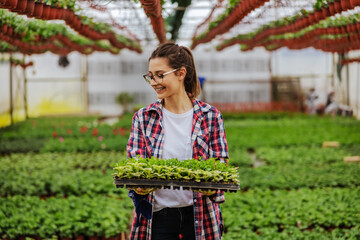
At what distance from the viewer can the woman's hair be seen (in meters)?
2.22

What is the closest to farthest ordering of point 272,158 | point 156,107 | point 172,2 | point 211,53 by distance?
point 156,107 < point 172,2 < point 272,158 < point 211,53

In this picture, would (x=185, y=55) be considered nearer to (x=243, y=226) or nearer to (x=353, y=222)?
(x=243, y=226)

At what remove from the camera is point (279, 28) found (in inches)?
311

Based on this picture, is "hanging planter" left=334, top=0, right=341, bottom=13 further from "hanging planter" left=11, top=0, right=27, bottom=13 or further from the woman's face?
"hanging planter" left=11, top=0, right=27, bottom=13

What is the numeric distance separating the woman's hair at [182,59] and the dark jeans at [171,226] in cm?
68

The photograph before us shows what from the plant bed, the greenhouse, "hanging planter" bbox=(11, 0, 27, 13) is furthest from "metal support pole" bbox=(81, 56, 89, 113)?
the plant bed

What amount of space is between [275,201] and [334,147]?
509 centimetres

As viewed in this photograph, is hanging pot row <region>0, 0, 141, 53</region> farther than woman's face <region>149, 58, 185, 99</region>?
Yes

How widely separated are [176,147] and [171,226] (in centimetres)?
43

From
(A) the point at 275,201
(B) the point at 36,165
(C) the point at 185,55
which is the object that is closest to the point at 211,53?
(B) the point at 36,165

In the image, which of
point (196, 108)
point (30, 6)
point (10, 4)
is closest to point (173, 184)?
point (196, 108)

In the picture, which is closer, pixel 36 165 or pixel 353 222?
pixel 353 222

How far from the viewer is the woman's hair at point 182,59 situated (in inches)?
87.5

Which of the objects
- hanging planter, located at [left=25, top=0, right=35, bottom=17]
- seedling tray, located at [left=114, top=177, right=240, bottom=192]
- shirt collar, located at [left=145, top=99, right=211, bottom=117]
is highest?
hanging planter, located at [left=25, top=0, right=35, bottom=17]
